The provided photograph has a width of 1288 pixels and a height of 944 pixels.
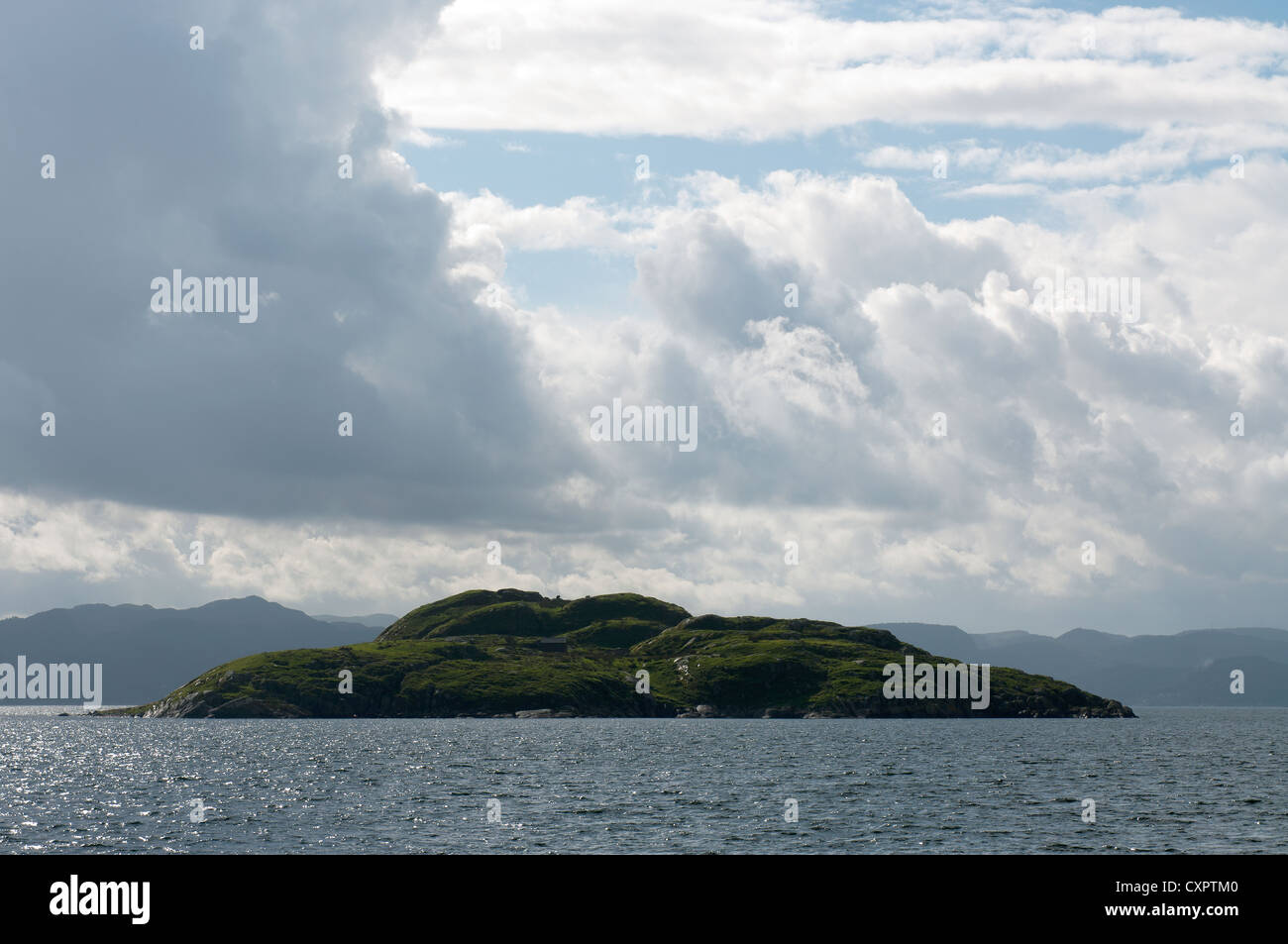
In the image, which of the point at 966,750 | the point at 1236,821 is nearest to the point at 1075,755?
the point at 966,750

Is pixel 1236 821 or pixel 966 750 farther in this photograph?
pixel 966 750

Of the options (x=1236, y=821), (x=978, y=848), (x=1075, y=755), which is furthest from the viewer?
(x=1075, y=755)

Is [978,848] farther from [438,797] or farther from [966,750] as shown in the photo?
[966,750]

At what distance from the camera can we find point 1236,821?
8988 cm

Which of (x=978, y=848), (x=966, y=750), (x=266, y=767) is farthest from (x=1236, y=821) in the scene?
(x=266, y=767)
